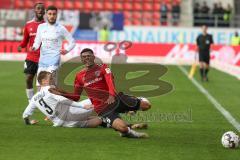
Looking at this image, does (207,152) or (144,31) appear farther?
(144,31)

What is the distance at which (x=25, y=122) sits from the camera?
12.2 meters

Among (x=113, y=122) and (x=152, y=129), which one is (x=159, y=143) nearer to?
(x=113, y=122)

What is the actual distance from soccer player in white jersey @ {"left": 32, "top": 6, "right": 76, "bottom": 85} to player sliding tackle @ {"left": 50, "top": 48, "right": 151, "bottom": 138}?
1.93 metres

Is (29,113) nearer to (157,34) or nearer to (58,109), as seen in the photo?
(58,109)

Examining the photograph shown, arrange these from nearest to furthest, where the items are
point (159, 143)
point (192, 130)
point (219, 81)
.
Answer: point (159, 143)
point (192, 130)
point (219, 81)

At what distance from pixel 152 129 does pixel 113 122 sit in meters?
1.43

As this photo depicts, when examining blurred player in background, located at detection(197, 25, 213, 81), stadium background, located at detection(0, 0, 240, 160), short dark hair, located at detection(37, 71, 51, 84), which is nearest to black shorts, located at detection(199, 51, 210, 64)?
blurred player in background, located at detection(197, 25, 213, 81)

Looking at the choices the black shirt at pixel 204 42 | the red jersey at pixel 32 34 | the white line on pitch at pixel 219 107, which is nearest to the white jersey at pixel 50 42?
the red jersey at pixel 32 34

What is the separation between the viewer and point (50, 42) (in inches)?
527

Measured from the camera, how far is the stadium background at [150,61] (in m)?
9.85

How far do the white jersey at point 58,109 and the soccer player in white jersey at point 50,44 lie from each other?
140 centimetres

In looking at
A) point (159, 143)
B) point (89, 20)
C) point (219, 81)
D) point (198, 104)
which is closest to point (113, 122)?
point (159, 143)

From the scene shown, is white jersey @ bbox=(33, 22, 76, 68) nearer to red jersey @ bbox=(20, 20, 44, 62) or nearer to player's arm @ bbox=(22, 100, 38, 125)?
red jersey @ bbox=(20, 20, 44, 62)

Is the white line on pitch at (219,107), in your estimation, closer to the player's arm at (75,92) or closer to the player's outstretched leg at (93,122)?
the player's outstretched leg at (93,122)
